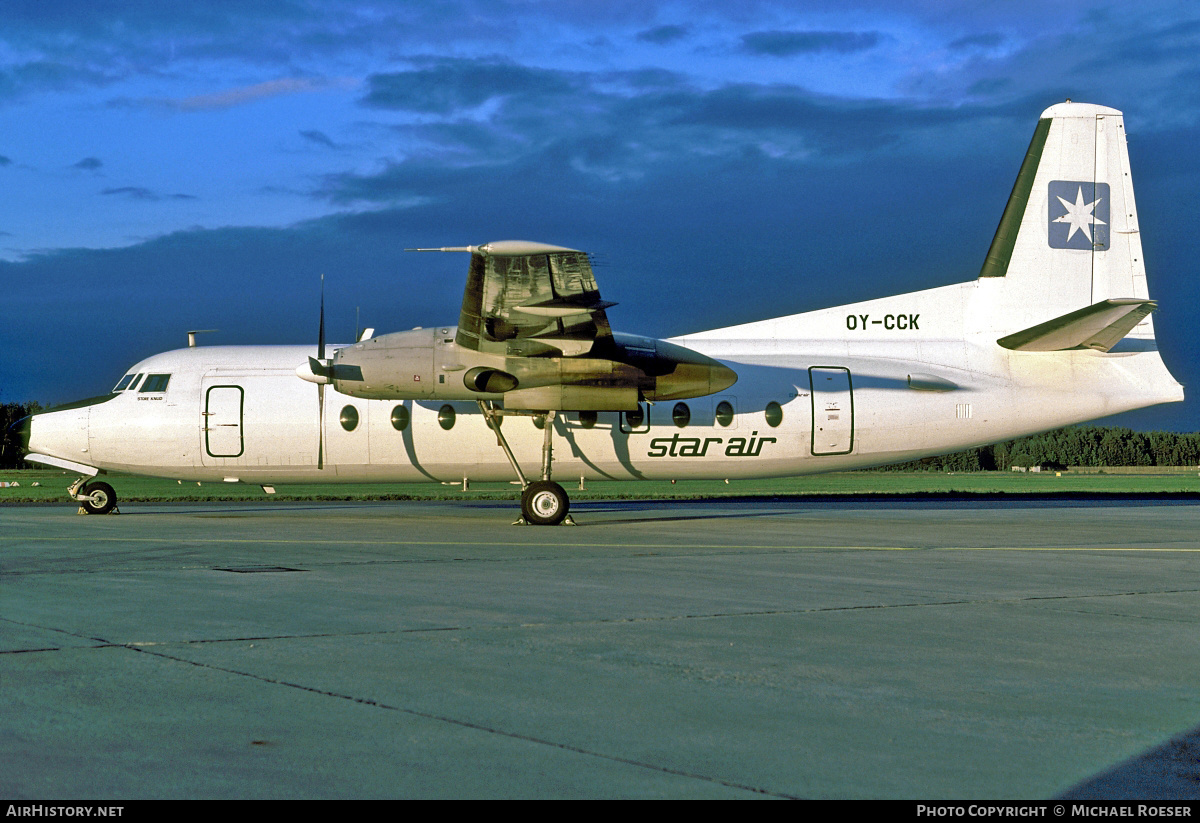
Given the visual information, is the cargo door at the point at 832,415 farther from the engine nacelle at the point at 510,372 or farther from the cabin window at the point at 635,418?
the cabin window at the point at 635,418

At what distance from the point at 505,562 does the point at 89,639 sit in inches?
232

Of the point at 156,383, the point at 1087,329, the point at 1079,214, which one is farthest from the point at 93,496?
the point at 1079,214

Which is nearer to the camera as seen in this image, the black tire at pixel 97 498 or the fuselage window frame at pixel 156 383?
the fuselage window frame at pixel 156 383

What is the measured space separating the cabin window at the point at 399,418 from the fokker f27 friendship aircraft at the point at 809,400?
38 millimetres

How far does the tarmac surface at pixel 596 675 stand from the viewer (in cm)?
420

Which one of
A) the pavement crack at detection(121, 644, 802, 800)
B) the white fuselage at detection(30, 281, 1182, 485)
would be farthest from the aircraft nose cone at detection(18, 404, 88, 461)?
the pavement crack at detection(121, 644, 802, 800)

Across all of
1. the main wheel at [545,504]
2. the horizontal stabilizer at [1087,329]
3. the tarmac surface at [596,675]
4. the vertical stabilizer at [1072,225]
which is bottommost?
the tarmac surface at [596,675]

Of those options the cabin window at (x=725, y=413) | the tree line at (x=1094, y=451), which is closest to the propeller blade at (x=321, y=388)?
the cabin window at (x=725, y=413)

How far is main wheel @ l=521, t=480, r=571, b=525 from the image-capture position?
18797 mm

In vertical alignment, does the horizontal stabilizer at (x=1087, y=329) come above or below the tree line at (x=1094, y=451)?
above

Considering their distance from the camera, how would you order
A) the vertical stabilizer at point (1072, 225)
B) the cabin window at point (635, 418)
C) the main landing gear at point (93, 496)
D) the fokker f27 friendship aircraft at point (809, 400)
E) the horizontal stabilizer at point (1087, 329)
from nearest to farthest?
the horizontal stabilizer at point (1087, 329) < the cabin window at point (635, 418) < the fokker f27 friendship aircraft at point (809, 400) < the vertical stabilizer at point (1072, 225) < the main landing gear at point (93, 496)

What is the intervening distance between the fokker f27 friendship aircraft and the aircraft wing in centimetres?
205

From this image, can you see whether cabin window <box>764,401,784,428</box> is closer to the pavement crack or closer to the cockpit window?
the cockpit window

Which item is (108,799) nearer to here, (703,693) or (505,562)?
(703,693)
